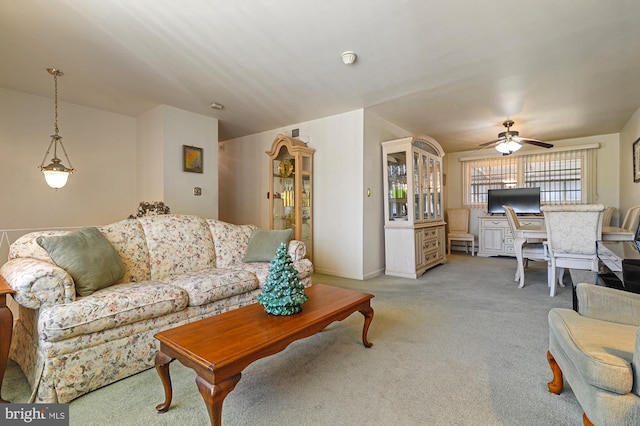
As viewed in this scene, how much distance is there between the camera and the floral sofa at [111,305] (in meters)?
1.56

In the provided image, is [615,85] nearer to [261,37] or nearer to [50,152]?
[261,37]

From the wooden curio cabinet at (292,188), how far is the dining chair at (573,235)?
3.11 m

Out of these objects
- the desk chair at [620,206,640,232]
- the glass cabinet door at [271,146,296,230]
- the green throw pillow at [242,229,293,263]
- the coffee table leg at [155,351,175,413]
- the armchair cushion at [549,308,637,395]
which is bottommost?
the coffee table leg at [155,351,175,413]

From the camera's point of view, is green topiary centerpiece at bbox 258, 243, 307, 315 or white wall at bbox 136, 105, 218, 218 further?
white wall at bbox 136, 105, 218, 218

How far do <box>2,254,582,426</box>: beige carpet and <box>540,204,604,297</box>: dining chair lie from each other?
104 centimetres

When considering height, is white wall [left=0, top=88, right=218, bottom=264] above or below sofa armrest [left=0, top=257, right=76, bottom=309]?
above

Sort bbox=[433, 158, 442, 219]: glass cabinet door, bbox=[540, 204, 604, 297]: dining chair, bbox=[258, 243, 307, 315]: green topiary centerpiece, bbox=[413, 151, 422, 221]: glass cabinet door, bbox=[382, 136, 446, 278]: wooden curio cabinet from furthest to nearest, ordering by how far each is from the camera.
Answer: bbox=[433, 158, 442, 219]: glass cabinet door
bbox=[413, 151, 422, 221]: glass cabinet door
bbox=[382, 136, 446, 278]: wooden curio cabinet
bbox=[540, 204, 604, 297]: dining chair
bbox=[258, 243, 307, 315]: green topiary centerpiece

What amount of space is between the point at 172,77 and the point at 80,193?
240 cm

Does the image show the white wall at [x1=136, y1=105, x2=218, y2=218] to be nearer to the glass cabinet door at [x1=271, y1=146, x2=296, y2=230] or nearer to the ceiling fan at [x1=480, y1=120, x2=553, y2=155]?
the glass cabinet door at [x1=271, y1=146, x2=296, y2=230]

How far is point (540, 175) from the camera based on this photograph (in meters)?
6.25

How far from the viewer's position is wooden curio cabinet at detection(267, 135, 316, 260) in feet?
15.0

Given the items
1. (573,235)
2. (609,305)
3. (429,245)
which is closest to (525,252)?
(573,235)

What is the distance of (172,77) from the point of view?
10.6 ft

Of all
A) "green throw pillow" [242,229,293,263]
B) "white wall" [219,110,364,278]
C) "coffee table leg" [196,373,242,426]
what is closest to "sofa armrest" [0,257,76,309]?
"coffee table leg" [196,373,242,426]
